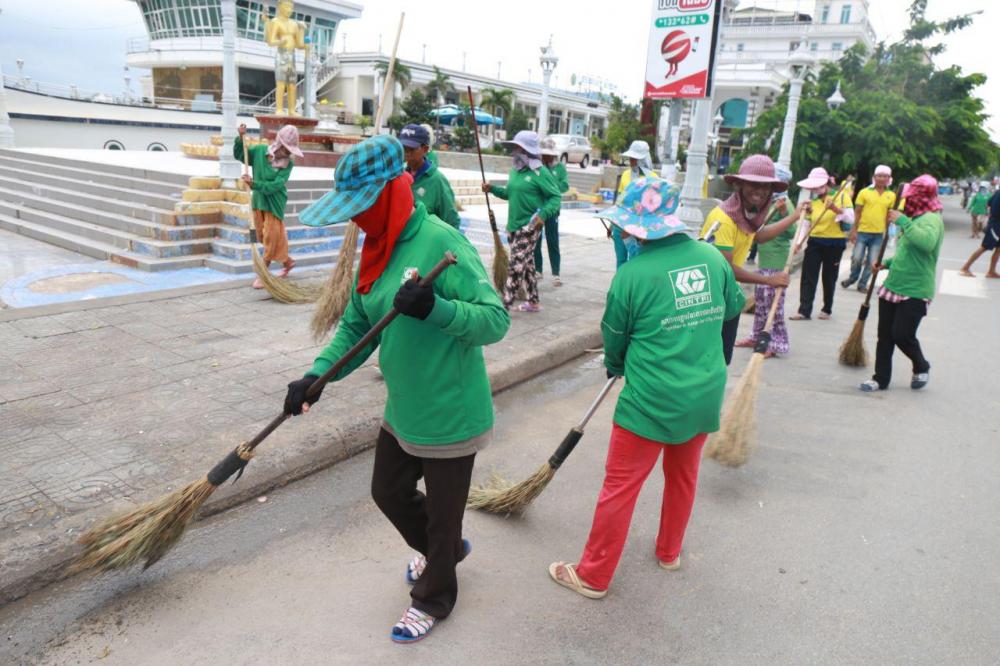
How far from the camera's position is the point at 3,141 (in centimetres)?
1576

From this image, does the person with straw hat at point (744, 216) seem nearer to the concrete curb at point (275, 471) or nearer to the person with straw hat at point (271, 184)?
the concrete curb at point (275, 471)

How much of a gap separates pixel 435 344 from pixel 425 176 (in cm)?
358

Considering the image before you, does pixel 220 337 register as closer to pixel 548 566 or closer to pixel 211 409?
pixel 211 409

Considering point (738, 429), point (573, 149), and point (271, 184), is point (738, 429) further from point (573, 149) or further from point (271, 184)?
point (573, 149)

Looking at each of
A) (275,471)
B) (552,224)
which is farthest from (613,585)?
(552,224)

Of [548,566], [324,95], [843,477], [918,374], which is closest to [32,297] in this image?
[548,566]

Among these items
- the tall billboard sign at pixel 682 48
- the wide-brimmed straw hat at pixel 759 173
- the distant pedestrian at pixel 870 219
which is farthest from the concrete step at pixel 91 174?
the distant pedestrian at pixel 870 219

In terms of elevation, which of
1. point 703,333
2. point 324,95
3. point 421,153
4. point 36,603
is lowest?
point 36,603

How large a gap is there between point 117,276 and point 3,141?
11.2 meters

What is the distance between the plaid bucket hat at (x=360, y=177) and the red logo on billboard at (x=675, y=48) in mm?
6531

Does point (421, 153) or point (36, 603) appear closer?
point (36, 603)

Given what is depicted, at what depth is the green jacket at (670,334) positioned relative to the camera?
2.69m

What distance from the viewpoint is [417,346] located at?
229 centimetres

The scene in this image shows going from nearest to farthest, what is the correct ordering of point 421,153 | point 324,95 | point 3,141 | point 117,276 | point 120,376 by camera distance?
point 120,376, point 421,153, point 117,276, point 3,141, point 324,95
